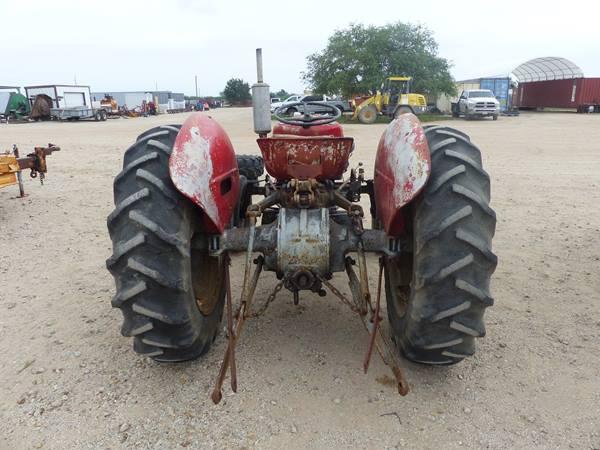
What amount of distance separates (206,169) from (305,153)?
0.72 meters

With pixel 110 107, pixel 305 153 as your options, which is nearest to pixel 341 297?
pixel 305 153

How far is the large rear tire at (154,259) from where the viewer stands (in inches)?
96.7

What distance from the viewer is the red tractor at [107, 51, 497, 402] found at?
2436 mm

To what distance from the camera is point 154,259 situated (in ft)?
8.13

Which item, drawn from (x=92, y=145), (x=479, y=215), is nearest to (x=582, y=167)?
(x=479, y=215)

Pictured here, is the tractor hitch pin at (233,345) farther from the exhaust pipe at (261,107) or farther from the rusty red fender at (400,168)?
the exhaust pipe at (261,107)

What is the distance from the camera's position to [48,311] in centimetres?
384

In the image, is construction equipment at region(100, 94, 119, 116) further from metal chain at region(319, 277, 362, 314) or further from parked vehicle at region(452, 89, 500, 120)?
metal chain at region(319, 277, 362, 314)

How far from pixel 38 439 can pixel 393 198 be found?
219 centimetres

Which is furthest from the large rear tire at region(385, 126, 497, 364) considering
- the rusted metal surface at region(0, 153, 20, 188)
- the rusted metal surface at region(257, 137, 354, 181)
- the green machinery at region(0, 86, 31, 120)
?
the green machinery at region(0, 86, 31, 120)

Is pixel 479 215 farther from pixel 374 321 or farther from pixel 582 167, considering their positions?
pixel 582 167

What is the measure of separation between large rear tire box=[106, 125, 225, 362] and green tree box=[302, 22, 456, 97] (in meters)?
26.8

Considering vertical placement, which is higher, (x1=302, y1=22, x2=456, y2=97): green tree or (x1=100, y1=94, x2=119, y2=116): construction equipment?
(x1=302, y1=22, x2=456, y2=97): green tree

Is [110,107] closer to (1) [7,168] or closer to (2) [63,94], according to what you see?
(2) [63,94]
